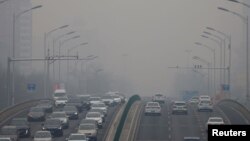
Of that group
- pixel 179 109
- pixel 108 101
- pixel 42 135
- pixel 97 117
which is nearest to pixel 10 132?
pixel 42 135

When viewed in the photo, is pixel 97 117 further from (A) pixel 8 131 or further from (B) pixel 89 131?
(A) pixel 8 131

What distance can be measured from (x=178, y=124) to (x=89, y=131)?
17942 mm

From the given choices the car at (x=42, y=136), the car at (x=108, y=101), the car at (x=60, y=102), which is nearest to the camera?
the car at (x=42, y=136)

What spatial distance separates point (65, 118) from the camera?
236 feet

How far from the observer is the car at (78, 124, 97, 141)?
59031 millimetres

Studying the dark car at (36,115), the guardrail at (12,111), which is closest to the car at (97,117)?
the dark car at (36,115)

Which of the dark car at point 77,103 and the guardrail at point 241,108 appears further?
the dark car at point 77,103

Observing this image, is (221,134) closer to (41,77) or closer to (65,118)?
(65,118)

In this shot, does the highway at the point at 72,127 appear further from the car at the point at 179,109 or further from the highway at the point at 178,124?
the car at the point at 179,109

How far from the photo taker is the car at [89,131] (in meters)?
59.0

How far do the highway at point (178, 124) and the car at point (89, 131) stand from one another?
307cm

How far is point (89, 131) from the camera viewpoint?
60.3m

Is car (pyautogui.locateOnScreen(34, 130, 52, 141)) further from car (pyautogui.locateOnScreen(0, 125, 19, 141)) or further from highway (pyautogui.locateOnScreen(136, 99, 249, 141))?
highway (pyautogui.locateOnScreen(136, 99, 249, 141))

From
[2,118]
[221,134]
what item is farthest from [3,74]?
[221,134]
